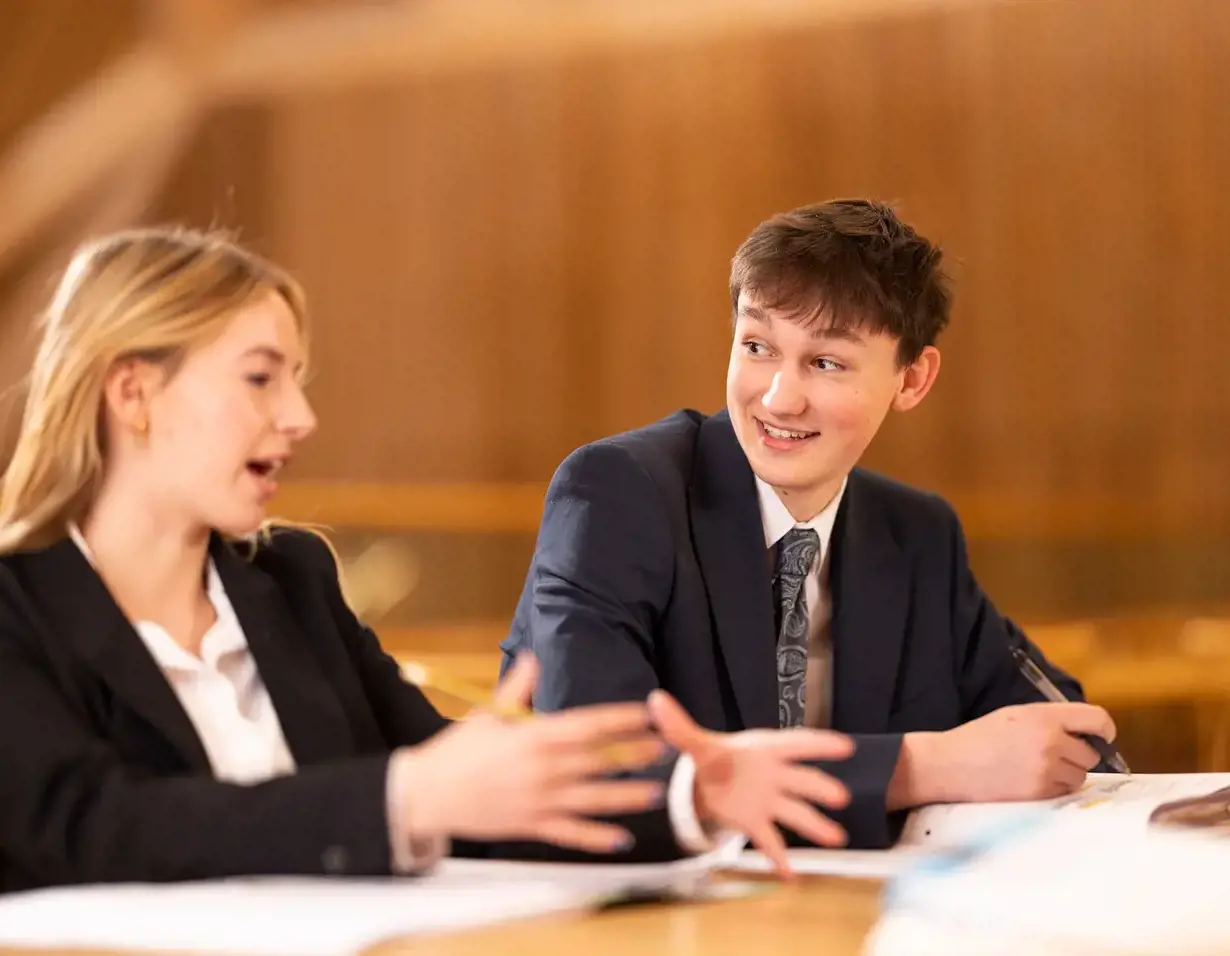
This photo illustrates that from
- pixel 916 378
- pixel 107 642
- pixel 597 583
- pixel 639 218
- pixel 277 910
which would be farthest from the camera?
pixel 639 218

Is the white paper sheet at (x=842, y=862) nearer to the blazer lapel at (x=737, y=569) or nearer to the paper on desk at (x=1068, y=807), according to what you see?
the paper on desk at (x=1068, y=807)

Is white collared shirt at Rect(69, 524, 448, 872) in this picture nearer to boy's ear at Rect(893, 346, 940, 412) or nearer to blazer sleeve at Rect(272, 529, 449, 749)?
blazer sleeve at Rect(272, 529, 449, 749)

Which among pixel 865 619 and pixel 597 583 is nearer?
pixel 597 583

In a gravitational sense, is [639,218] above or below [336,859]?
above

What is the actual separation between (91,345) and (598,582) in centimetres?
61

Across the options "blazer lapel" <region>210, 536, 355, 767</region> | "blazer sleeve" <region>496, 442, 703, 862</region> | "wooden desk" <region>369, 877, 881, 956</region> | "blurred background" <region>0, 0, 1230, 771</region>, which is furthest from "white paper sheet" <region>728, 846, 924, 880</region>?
"blurred background" <region>0, 0, 1230, 771</region>

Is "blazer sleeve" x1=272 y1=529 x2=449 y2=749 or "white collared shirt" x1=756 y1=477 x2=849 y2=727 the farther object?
"white collared shirt" x1=756 y1=477 x2=849 y2=727

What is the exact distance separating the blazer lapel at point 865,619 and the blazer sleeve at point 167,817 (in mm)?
805

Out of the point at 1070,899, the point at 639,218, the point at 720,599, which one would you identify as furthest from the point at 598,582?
the point at 639,218

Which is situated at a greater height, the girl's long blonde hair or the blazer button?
the girl's long blonde hair

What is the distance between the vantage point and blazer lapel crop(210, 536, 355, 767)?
129 cm

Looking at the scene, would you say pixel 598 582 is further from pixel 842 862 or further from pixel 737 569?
pixel 842 862

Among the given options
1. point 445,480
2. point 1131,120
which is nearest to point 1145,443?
point 1131,120

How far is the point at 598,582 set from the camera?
1667 millimetres
